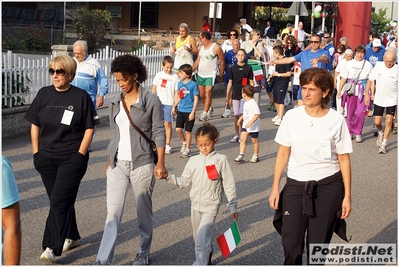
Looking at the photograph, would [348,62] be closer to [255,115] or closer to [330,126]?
[255,115]

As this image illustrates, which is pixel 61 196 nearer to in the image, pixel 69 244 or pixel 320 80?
pixel 69 244

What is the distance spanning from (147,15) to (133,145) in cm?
2884

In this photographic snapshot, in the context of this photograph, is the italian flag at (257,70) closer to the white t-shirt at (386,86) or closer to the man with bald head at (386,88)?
the man with bald head at (386,88)

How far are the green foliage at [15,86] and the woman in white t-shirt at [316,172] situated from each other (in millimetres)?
7887

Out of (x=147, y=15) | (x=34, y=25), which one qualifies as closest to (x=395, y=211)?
(x=34, y=25)

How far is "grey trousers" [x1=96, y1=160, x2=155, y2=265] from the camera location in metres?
5.79

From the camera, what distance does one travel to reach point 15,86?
39.6 ft

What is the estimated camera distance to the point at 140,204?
5.99 metres

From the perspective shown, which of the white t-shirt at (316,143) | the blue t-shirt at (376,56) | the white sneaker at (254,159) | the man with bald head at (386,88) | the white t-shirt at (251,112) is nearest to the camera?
the white t-shirt at (316,143)

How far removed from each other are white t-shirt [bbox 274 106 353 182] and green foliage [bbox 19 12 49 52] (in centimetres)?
2177

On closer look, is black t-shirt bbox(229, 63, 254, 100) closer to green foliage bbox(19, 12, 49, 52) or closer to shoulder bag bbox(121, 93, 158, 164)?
shoulder bag bbox(121, 93, 158, 164)

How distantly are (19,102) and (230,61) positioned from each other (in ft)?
18.2

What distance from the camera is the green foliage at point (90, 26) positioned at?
26.8 metres

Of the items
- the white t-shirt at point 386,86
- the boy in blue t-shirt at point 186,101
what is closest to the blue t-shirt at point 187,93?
the boy in blue t-shirt at point 186,101
